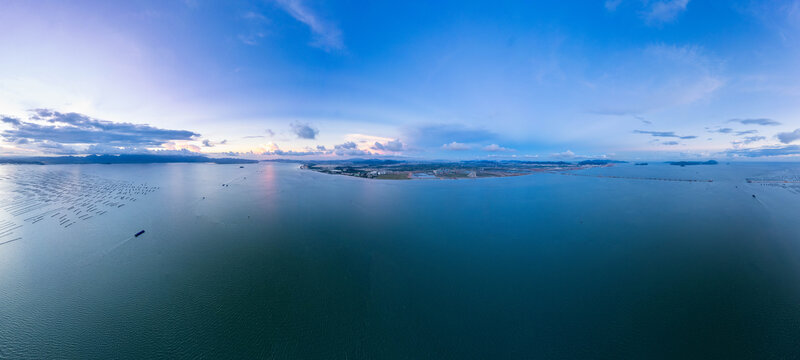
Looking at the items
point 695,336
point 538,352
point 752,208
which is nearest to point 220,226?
point 538,352

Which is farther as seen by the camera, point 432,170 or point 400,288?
point 432,170

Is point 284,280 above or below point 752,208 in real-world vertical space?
below

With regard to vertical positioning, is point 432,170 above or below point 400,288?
above

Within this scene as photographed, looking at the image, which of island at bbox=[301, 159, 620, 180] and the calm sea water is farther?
island at bbox=[301, 159, 620, 180]

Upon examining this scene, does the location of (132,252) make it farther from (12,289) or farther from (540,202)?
(540,202)

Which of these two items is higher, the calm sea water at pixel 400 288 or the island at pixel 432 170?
the island at pixel 432 170

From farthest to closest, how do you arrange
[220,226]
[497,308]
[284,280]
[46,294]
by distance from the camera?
[220,226]
[284,280]
[46,294]
[497,308]

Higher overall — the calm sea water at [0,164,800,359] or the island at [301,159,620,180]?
the island at [301,159,620,180]

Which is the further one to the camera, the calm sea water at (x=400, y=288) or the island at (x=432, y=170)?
the island at (x=432, y=170)
